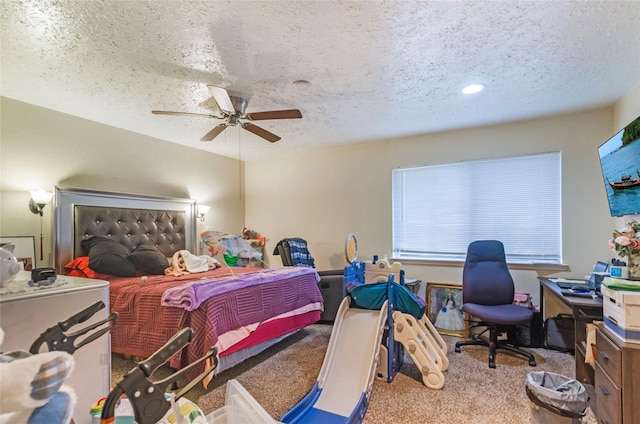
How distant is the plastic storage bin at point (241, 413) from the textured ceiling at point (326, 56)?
1902mm

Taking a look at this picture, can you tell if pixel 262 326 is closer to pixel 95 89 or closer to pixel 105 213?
pixel 105 213

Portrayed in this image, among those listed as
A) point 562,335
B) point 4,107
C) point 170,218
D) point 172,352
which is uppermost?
point 4,107

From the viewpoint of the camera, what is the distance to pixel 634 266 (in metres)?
1.93

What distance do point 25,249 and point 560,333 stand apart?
5097 millimetres

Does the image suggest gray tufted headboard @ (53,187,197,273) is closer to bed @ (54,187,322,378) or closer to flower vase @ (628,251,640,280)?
bed @ (54,187,322,378)

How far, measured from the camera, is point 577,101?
2.90 m

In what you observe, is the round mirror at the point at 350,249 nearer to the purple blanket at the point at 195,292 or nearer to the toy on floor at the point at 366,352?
the toy on floor at the point at 366,352

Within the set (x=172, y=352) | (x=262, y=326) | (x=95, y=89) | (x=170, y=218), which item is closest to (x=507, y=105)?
(x=262, y=326)

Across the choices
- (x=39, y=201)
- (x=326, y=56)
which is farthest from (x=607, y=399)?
(x=39, y=201)

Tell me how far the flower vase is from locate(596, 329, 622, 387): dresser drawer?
0.40m

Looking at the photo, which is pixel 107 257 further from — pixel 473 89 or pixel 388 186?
pixel 473 89

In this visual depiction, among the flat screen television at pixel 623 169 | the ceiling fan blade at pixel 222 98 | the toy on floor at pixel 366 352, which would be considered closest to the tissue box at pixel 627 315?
the flat screen television at pixel 623 169

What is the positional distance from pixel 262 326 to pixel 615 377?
7.52ft

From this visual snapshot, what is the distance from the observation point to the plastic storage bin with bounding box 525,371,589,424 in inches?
65.0
